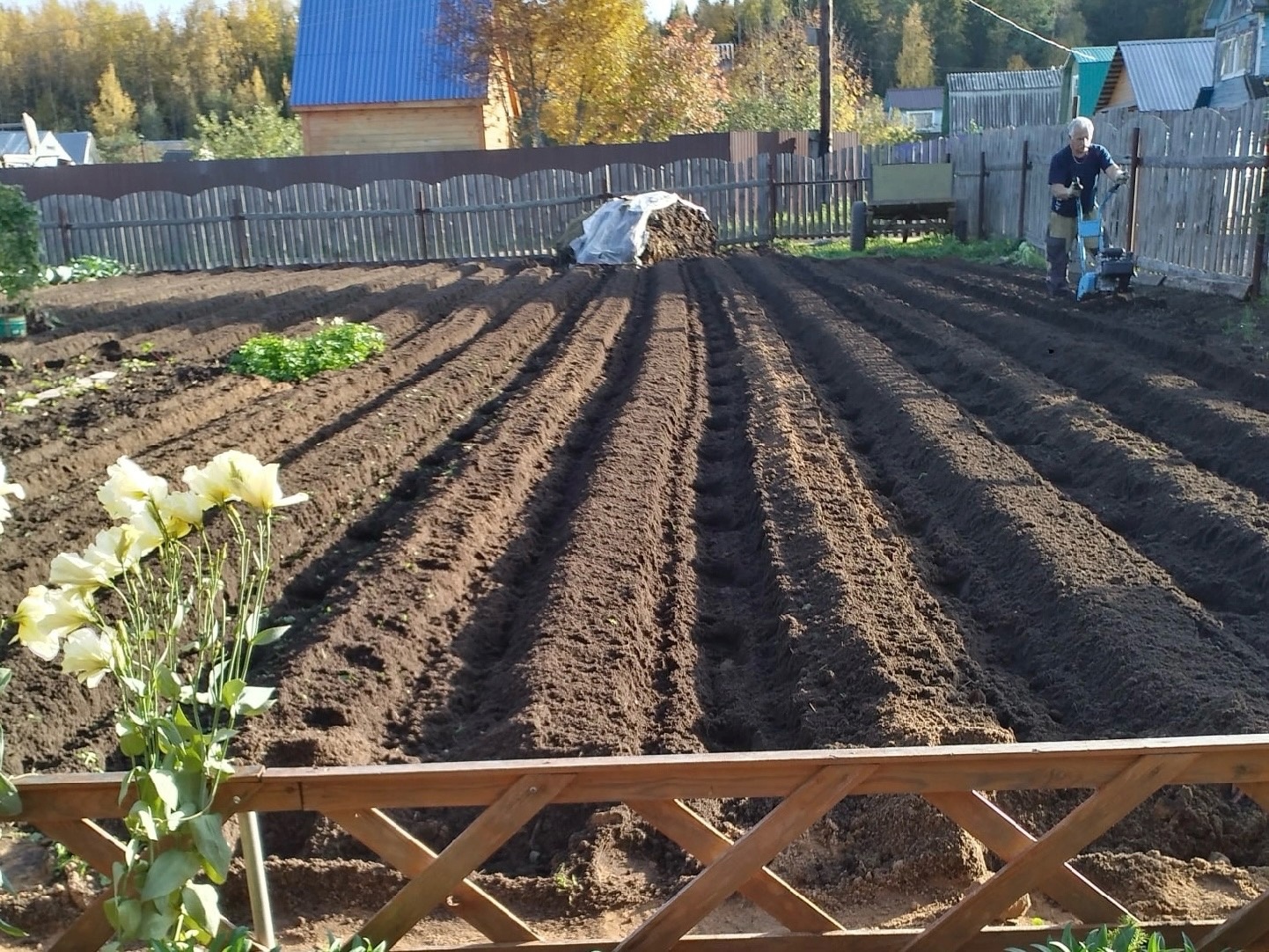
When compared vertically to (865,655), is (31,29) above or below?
above

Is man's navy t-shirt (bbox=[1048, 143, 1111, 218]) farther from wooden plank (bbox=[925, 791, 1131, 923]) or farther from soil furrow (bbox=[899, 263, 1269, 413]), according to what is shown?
wooden plank (bbox=[925, 791, 1131, 923])

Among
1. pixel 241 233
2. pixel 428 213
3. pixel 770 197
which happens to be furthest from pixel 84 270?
pixel 770 197

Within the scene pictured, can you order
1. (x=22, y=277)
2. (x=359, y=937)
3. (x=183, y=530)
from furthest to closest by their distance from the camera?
(x=22, y=277) → (x=359, y=937) → (x=183, y=530)

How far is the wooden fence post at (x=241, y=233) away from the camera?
77.6 feet

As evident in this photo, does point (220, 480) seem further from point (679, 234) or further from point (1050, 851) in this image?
point (679, 234)

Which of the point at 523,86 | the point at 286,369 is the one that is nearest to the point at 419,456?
the point at 286,369

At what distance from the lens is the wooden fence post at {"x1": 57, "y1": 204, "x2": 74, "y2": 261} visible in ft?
77.6

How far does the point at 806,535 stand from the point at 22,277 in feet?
39.4

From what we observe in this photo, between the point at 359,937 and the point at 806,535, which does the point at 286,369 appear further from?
the point at 359,937

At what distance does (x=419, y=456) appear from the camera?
26.8 ft

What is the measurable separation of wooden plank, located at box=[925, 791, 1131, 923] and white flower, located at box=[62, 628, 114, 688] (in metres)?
1.78

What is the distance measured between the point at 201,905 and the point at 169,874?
0.11 m

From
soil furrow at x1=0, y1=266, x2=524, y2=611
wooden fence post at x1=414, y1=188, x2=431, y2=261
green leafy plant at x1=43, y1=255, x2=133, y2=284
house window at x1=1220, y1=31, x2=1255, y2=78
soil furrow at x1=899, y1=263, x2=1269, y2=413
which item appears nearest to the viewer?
soil furrow at x1=0, y1=266, x2=524, y2=611

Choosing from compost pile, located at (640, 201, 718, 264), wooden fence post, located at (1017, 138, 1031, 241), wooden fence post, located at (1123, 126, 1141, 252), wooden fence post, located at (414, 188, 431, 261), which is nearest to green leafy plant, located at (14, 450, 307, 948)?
wooden fence post, located at (1123, 126, 1141, 252)
